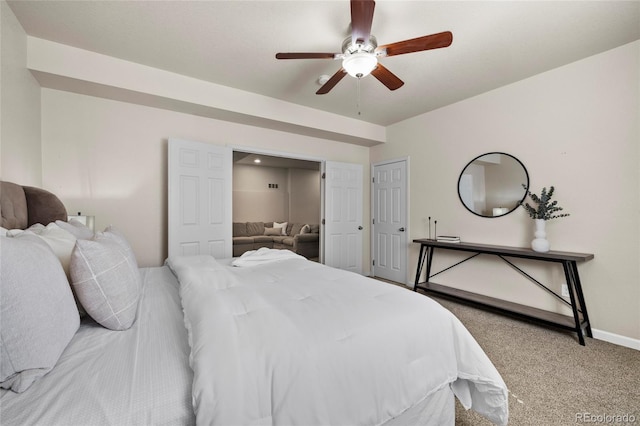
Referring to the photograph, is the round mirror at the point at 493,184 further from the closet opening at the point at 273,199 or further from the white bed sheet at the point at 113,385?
the closet opening at the point at 273,199

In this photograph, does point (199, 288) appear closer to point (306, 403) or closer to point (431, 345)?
point (306, 403)

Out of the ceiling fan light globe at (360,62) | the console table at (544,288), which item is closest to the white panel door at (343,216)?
the console table at (544,288)

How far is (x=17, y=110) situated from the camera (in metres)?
2.07

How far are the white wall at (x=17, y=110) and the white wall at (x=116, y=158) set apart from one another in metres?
0.18

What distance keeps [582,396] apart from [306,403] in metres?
1.92

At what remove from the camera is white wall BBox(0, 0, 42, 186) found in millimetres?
1845

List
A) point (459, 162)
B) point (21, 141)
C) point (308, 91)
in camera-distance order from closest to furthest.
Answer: point (21, 141) → point (308, 91) → point (459, 162)

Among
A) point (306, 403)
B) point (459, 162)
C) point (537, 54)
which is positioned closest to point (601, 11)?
point (537, 54)

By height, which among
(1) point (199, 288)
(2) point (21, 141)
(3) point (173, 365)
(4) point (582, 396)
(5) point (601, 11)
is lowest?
(4) point (582, 396)

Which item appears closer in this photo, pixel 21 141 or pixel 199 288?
pixel 199 288

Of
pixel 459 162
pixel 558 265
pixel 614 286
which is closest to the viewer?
pixel 614 286

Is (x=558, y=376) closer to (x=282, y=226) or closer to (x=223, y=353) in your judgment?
(x=223, y=353)

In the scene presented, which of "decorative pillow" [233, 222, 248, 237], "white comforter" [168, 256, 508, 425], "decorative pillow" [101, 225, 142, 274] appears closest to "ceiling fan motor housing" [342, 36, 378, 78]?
"white comforter" [168, 256, 508, 425]

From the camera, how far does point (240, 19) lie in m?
2.05
